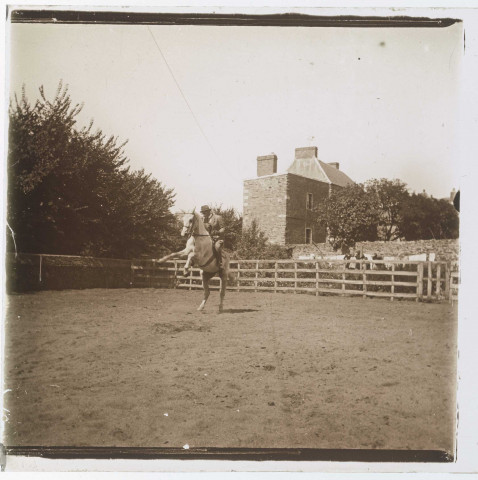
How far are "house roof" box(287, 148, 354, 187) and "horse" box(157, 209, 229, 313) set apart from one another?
3.12ft

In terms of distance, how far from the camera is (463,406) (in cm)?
271

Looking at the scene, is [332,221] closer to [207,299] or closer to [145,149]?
[207,299]

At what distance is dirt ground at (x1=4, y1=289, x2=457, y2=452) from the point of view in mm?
2383

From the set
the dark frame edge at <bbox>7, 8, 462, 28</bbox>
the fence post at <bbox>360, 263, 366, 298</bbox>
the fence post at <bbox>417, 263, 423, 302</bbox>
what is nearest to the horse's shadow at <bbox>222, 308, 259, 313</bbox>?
the fence post at <bbox>360, 263, 366, 298</bbox>

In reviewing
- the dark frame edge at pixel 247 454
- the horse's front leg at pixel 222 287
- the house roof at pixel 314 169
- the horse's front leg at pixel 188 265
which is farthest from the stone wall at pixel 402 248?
the dark frame edge at pixel 247 454

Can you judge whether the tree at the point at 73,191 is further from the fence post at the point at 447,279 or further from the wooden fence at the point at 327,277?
the fence post at the point at 447,279

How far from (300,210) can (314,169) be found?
0.47m

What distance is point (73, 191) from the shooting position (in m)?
3.18

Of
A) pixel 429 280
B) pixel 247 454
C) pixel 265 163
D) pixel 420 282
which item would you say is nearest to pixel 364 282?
pixel 420 282

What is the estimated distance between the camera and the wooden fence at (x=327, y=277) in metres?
2.90

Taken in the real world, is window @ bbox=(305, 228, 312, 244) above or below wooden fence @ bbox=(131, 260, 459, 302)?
above

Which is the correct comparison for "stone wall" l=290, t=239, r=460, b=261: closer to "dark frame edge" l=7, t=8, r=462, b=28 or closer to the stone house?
the stone house

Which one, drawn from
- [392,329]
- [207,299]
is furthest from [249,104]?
[392,329]

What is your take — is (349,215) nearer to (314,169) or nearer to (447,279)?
(314,169)
